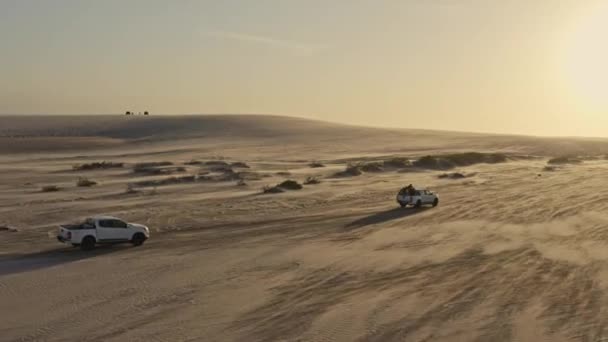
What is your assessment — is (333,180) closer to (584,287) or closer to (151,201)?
(151,201)

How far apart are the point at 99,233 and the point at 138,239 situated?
1642mm

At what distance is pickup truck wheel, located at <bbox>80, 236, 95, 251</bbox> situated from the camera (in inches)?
1071

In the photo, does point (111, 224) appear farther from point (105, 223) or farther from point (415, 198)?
point (415, 198)

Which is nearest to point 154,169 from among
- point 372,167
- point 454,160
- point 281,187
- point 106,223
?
point 281,187

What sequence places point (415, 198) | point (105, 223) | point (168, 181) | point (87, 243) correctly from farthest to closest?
1. point (168, 181)
2. point (415, 198)
3. point (105, 223)
4. point (87, 243)

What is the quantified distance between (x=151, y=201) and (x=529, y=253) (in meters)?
22.4

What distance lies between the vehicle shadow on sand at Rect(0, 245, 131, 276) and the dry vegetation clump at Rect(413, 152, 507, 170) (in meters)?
48.5

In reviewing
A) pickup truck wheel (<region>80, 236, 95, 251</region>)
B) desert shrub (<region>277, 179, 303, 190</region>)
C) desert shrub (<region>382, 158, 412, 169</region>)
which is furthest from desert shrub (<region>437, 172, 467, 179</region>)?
pickup truck wheel (<region>80, 236, 95, 251</region>)

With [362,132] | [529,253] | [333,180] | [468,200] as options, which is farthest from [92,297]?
[362,132]

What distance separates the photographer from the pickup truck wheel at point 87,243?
27.2m

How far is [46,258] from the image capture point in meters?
25.7

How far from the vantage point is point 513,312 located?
18.7 m

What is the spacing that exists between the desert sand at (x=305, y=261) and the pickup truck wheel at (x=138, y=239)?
0.38 m

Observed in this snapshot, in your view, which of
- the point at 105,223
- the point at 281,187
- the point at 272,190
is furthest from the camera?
the point at 281,187
